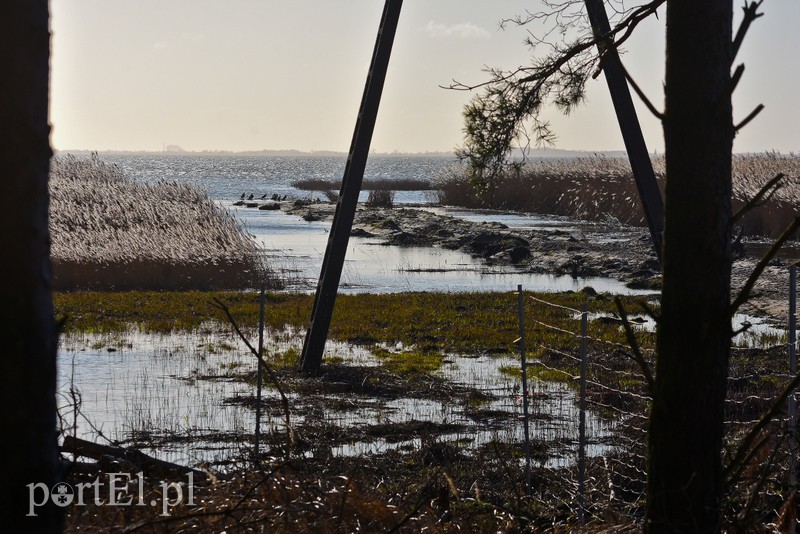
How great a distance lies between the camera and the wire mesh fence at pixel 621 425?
193 inches

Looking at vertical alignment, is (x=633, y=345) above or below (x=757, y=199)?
below

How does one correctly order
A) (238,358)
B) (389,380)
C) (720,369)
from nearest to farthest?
(720,369) → (389,380) → (238,358)

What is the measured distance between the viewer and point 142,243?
24.1 meters

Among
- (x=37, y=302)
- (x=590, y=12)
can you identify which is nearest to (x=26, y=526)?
(x=37, y=302)

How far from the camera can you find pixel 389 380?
1195 centimetres

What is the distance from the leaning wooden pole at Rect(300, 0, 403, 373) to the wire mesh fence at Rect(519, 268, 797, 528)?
8.64 feet

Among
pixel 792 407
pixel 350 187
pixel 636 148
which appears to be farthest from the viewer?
pixel 350 187

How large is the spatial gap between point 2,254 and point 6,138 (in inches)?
13.8

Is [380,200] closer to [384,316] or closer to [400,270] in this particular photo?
[400,270]

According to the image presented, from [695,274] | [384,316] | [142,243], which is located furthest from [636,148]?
[142,243]

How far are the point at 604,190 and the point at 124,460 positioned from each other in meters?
44.7

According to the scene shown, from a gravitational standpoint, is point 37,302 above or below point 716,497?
above

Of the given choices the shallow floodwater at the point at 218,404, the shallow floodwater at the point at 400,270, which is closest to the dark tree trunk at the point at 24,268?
the shallow floodwater at the point at 218,404

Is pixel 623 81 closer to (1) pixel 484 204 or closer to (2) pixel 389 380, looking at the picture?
(2) pixel 389 380
